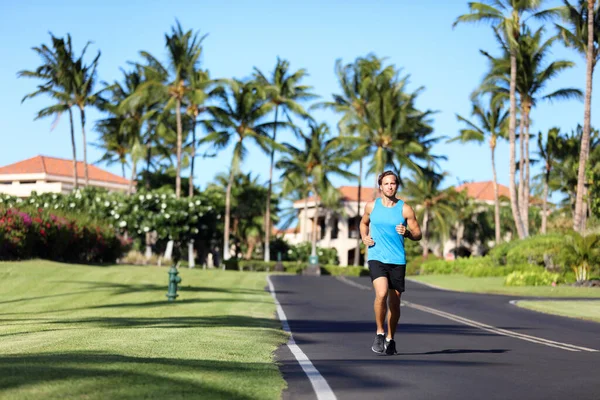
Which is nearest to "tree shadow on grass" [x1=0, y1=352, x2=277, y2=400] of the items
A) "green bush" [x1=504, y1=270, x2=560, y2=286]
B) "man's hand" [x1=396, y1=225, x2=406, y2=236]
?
"man's hand" [x1=396, y1=225, x2=406, y2=236]

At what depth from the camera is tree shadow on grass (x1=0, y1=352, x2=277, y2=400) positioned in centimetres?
653

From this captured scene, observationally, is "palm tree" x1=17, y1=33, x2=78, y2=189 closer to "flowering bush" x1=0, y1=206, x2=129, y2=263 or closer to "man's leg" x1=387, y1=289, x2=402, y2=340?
"flowering bush" x1=0, y1=206, x2=129, y2=263

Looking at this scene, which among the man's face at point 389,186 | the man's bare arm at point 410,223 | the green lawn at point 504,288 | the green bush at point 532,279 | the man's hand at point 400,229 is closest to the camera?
the man's hand at point 400,229

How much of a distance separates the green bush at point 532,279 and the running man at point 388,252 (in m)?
26.7

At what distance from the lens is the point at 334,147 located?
2980 inches

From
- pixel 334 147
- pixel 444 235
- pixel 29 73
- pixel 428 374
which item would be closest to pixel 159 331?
pixel 428 374

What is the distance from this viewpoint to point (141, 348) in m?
9.77

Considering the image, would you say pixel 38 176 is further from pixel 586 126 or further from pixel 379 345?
pixel 379 345

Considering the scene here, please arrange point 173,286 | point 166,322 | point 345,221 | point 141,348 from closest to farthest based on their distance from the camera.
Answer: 1. point 141,348
2. point 166,322
3. point 173,286
4. point 345,221

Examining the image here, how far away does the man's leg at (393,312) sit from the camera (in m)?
10.4

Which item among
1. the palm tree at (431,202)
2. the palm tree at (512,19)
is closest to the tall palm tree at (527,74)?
the palm tree at (512,19)

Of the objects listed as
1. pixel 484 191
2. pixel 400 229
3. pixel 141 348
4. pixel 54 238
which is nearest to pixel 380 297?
pixel 400 229

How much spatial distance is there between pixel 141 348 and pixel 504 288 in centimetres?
2748

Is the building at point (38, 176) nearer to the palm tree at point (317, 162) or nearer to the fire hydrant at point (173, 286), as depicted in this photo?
the palm tree at point (317, 162)
